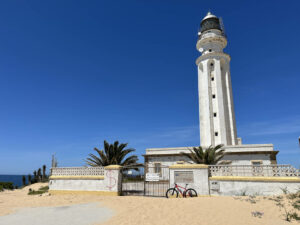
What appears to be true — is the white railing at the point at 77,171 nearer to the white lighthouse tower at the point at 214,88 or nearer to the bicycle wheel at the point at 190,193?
the bicycle wheel at the point at 190,193

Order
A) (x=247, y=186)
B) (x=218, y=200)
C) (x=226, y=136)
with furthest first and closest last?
(x=226, y=136) < (x=247, y=186) < (x=218, y=200)

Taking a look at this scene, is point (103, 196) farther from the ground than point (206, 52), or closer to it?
closer to it

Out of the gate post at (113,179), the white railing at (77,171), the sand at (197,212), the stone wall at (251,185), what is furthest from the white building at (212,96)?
the sand at (197,212)

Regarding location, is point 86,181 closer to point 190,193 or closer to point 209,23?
point 190,193

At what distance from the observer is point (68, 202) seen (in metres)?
11.5

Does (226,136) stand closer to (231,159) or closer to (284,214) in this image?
(231,159)

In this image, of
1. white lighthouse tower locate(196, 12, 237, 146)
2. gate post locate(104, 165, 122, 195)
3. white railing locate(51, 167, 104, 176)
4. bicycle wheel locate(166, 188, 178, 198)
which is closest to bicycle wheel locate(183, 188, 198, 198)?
bicycle wheel locate(166, 188, 178, 198)

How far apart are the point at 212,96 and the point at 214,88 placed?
51.5 inches

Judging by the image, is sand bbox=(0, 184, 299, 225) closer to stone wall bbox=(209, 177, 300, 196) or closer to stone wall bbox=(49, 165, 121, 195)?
stone wall bbox=(209, 177, 300, 196)

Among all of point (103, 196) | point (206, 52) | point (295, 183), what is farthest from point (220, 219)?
point (206, 52)

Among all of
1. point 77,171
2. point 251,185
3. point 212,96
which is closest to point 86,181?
point 77,171

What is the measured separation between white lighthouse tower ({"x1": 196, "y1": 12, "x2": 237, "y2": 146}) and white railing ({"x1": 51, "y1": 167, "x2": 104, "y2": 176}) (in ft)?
63.3

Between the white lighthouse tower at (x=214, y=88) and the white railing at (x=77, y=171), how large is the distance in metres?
19.3

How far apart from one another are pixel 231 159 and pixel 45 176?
26.6 metres
